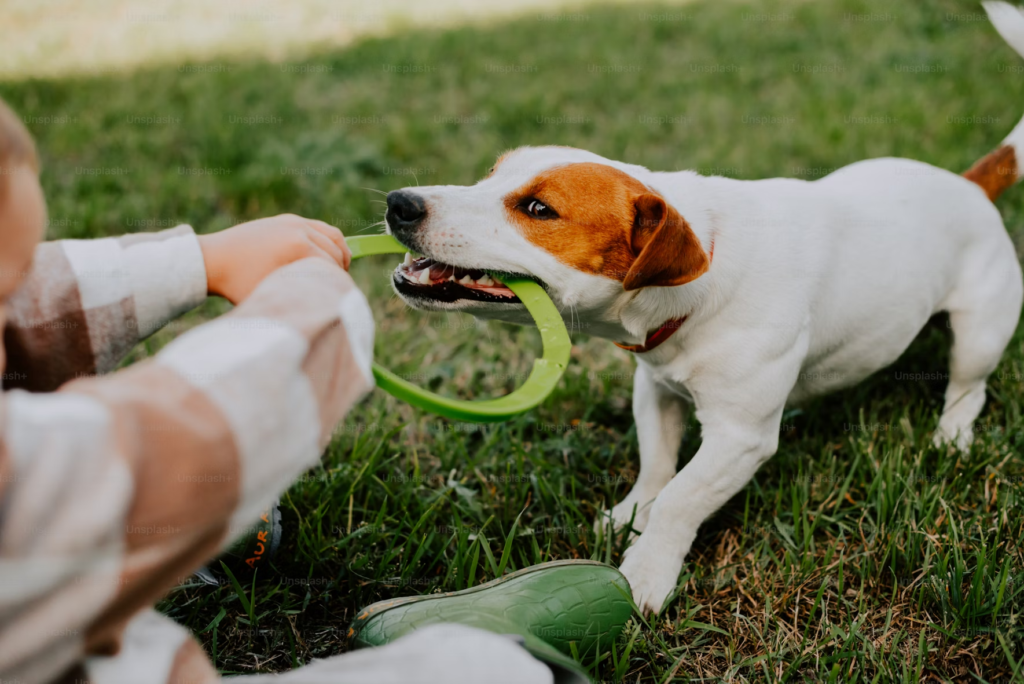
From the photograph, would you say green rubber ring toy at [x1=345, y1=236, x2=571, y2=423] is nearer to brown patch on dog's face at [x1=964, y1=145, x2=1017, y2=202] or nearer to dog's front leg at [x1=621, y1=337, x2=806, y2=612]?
dog's front leg at [x1=621, y1=337, x2=806, y2=612]

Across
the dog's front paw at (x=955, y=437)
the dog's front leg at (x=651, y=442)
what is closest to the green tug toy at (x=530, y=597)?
the dog's front leg at (x=651, y=442)

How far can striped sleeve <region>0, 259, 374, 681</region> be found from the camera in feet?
3.52

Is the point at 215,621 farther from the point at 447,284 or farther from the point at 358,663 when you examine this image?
the point at 447,284

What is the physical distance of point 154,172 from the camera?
4.54 m

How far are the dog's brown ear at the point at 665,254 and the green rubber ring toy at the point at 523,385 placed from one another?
0.21 metres

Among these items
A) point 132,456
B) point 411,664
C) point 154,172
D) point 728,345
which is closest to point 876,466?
point 728,345

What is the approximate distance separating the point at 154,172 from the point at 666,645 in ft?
12.1

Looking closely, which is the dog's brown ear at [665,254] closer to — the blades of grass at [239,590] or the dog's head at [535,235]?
the dog's head at [535,235]

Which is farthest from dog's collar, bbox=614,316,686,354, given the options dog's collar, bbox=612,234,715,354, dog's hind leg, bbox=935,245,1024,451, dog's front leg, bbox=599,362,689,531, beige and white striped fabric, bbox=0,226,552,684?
dog's hind leg, bbox=935,245,1024,451

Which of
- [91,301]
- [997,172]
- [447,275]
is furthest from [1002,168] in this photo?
[91,301]

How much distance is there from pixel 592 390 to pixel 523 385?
4.25ft

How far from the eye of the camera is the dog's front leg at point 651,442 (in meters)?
2.55

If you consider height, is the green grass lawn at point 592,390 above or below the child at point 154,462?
below

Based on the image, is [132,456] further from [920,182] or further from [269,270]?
[920,182]
